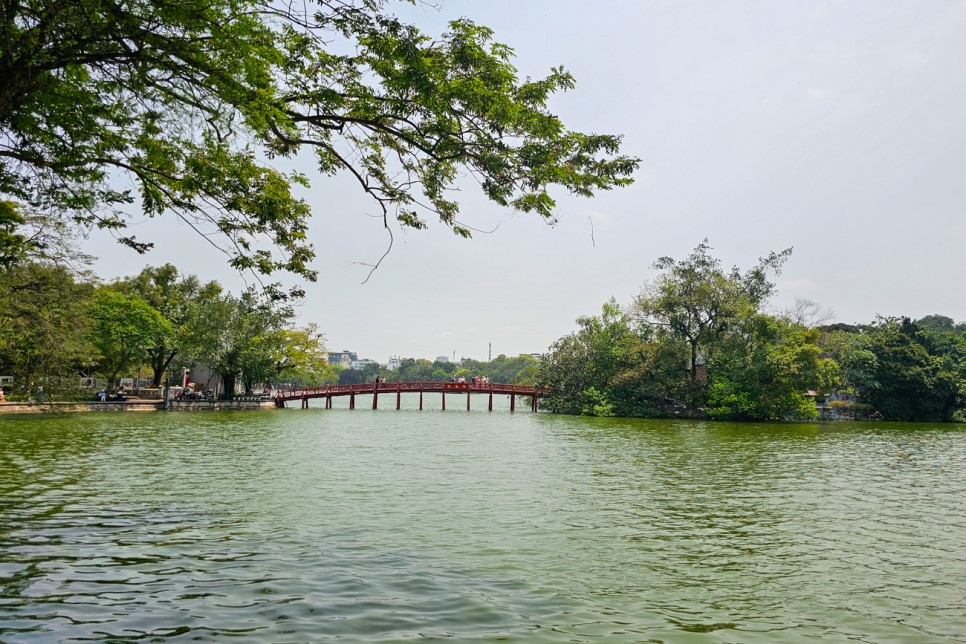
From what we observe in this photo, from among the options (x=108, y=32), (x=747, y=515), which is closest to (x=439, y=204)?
(x=108, y=32)

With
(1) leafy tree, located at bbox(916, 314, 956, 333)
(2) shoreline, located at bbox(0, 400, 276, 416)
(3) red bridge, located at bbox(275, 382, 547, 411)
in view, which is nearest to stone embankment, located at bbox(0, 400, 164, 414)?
(2) shoreline, located at bbox(0, 400, 276, 416)

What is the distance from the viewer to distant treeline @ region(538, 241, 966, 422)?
4091 centimetres

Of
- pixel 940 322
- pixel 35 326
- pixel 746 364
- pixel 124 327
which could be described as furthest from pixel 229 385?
pixel 940 322

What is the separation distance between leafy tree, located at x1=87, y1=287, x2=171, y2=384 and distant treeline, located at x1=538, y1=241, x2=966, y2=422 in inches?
1198

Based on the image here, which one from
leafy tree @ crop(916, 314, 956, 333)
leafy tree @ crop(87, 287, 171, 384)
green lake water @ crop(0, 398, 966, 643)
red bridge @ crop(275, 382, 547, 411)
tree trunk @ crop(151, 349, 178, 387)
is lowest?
green lake water @ crop(0, 398, 966, 643)

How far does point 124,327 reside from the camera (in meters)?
39.0

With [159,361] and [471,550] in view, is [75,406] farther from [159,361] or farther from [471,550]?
[471,550]

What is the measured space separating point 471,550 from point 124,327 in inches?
1514

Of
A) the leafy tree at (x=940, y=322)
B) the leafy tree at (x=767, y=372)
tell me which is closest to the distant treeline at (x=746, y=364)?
the leafy tree at (x=767, y=372)

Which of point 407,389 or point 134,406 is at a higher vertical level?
point 407,389

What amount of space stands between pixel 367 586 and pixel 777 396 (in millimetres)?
39856

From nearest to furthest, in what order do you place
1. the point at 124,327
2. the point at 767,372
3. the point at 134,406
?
the point at 134,406
the point at 124,327
the point at 767,372

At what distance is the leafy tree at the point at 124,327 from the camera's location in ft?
127

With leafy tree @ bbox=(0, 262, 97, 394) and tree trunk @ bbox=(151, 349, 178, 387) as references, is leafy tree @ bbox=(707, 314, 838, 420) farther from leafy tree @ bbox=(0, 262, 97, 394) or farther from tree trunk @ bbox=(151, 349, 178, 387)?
tree trunk @ bbox=(151, 349, 178, 387)
